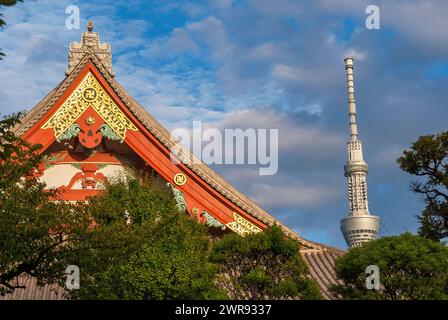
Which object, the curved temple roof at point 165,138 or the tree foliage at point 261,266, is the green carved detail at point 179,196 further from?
the tree foliage at point 261,266

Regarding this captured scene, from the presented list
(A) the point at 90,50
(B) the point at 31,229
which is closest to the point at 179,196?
(A) the point at 90,50

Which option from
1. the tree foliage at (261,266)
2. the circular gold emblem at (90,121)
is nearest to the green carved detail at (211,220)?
the circular gold emblem at (90,121)

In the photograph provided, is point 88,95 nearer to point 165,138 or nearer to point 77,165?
point 77,165

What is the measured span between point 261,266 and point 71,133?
9243mm

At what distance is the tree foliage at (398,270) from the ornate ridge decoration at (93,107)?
9247 mm

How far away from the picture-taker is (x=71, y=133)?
2448 cm

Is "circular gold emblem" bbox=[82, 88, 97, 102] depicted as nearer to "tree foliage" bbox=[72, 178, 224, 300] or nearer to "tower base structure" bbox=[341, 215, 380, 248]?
"tree foliage" bbox=[72, 178, 224, 300]

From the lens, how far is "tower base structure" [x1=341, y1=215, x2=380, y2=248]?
32906 mm

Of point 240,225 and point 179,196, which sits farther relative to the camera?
point 240,225

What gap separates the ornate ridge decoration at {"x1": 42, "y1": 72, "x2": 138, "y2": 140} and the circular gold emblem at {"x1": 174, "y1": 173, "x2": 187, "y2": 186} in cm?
189

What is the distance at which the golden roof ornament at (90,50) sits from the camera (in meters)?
25.0

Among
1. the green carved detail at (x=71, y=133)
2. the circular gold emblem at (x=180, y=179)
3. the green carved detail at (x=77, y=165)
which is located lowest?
the circular gold emblem at (x=180, y=179)
